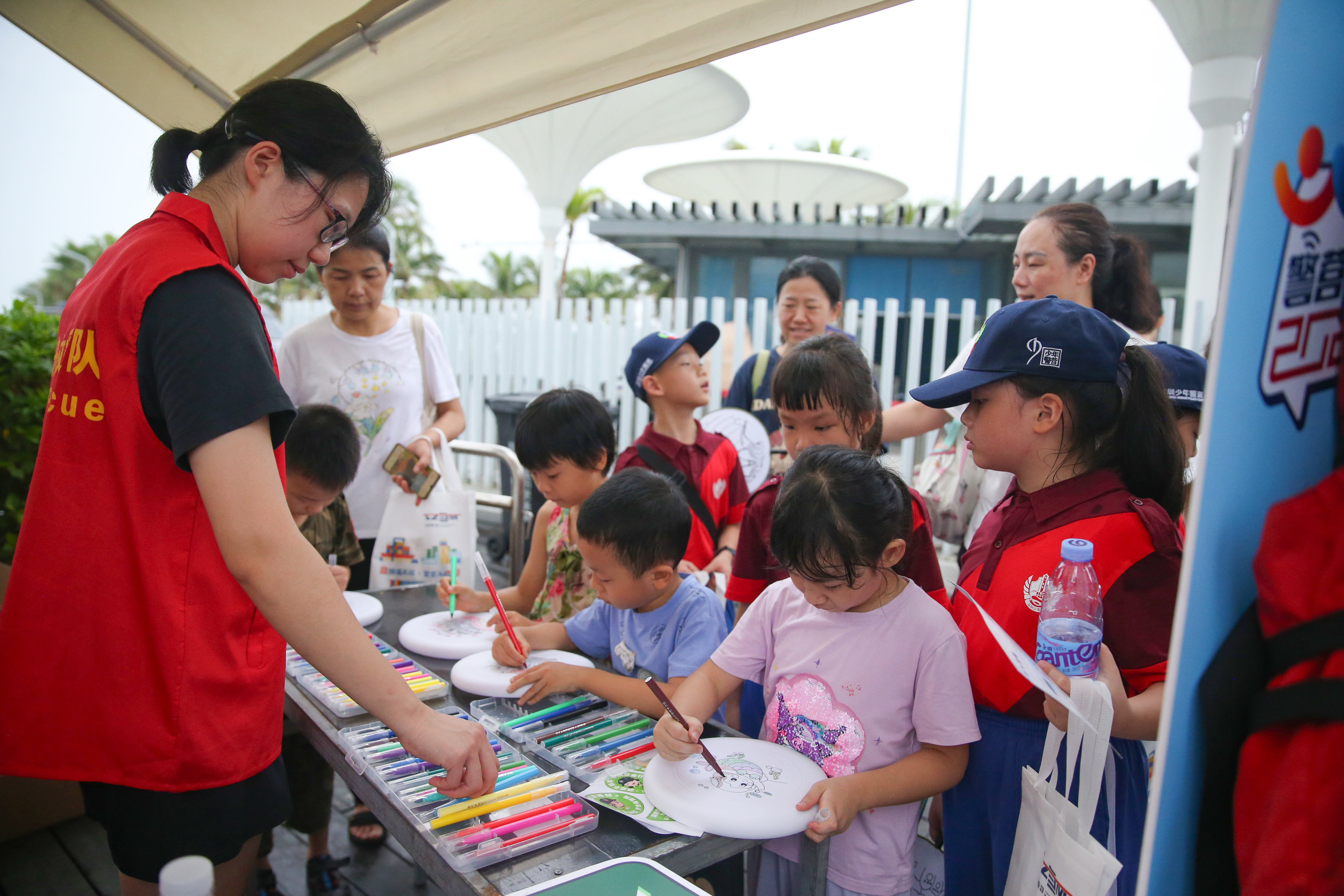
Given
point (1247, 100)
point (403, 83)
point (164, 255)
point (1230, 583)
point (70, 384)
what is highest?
point (1247, 100)

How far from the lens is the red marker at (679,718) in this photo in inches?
47.1

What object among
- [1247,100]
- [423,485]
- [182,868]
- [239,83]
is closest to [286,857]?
[423,485]

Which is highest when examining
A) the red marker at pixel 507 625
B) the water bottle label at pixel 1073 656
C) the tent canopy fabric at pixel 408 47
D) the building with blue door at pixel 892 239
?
the building with blue door at pixel 892 239

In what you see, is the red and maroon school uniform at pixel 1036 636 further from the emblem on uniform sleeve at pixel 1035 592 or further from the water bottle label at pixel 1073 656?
the water bottle label at pixel 1073 656

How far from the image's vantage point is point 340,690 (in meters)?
1.50

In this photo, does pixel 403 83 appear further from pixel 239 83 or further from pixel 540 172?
pixel 540 172

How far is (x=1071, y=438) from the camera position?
1.49 meters

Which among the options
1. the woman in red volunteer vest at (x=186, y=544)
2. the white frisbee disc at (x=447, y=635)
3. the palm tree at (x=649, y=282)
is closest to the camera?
the woman in red volunteer vest at (x=186, y=544)

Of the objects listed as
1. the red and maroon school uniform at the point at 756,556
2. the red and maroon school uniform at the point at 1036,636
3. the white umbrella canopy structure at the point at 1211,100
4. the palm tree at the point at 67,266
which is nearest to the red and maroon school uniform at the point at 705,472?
the red and maroon school uniform at the point at 756,556

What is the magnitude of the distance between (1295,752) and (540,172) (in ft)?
39.6

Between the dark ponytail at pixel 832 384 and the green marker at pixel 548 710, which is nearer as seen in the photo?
the green marker at pixel 548 710

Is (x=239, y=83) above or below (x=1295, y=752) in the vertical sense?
above

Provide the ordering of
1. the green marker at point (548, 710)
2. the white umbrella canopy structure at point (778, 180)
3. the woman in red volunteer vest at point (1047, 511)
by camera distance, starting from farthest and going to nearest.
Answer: the white umbrella canopy structure at point (778, 180) < the green marker at point (548, 710) < the woman in red volunteer vest at point (1047, 511)

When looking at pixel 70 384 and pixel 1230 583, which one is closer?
pixel 1230 583
